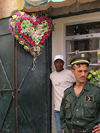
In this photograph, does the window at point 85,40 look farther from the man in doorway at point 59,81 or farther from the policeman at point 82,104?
the policeman at point 82,104

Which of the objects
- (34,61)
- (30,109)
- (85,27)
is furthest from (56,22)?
(30,109)

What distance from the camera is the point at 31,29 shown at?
358cm

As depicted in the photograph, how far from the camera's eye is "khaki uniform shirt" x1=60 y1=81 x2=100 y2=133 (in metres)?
2.11

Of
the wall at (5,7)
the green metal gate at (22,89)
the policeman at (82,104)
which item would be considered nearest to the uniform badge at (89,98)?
the policeman at (82,104)

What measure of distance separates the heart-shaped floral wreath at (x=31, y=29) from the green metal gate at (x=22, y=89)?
0.61 feet

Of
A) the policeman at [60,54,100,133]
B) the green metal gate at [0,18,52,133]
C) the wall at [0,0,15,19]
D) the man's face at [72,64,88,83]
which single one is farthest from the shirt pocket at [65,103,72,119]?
the wall at [0,0,15,19]

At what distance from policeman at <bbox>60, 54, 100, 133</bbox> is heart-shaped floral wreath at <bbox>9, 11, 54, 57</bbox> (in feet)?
4.89

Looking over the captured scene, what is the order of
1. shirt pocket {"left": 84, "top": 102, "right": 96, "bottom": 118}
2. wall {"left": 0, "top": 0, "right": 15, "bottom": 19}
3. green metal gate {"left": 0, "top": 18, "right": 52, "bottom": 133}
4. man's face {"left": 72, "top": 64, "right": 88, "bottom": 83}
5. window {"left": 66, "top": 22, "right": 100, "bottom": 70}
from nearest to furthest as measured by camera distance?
shirt pocket {"left": 84, "top": 102, "right": 96, "bottom": 118} < man's face {"left": 72, "top": 64, "right": 88, "bottom": 83} < green metal gate {"left": 0, "top": 18, "right": 52, "bottom": 133} < window {"left": 66, "top": 22, "right": 100, "bottom": 70} < wall {"left": 0, "top": 0, "right": 15, "bottom": 19}

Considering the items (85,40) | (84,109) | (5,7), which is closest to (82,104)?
(84,109)

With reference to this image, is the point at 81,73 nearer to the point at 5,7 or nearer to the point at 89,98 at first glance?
the point at 89,98

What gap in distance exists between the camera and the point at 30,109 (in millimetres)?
3861

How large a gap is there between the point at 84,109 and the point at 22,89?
1.91 m

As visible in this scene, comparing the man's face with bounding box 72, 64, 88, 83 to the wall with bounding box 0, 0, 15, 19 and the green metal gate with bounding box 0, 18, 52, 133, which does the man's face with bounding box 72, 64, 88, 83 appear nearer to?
the green metal gate with bounding box 0, 18, 52, 133

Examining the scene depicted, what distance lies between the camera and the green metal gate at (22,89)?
146 inches
